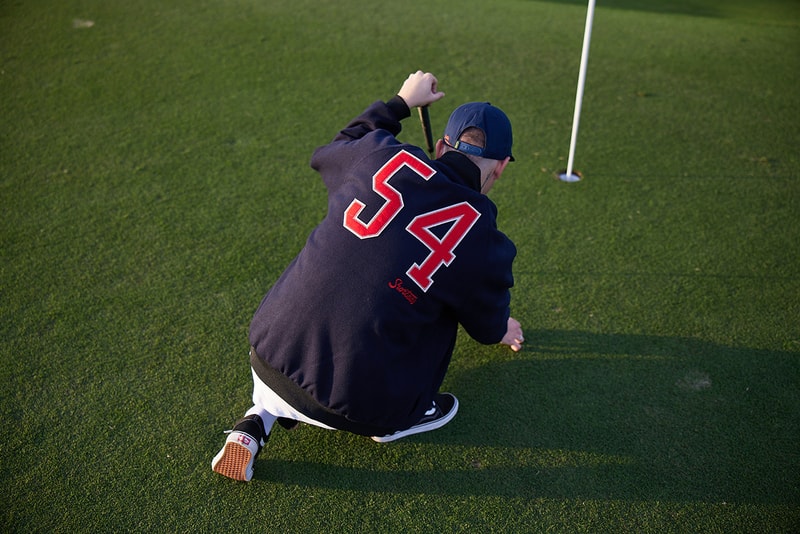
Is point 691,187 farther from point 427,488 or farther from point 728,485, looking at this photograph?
point 427,488

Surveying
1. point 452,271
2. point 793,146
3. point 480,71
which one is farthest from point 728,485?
point 480,71

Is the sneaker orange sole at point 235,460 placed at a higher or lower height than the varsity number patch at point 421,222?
lower

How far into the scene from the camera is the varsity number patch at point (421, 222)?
2041 mm

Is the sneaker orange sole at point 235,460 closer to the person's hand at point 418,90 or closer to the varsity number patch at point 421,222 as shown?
the varsity number patch at point 421,222

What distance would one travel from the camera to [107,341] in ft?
10.1

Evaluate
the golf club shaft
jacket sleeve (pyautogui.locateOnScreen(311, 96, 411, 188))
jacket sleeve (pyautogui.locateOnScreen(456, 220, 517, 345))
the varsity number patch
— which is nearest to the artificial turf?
the golf club shaft

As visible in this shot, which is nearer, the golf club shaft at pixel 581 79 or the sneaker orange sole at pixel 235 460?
the sneaker orange sole at pixel 235 460

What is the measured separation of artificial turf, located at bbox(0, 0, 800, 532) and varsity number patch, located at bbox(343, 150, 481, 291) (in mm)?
977

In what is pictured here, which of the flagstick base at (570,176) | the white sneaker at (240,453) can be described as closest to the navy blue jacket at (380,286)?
the white sneaker at (240,453)

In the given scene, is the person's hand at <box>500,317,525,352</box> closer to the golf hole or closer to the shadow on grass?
the shadow on grass

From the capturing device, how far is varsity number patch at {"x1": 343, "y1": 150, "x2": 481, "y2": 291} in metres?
2.04

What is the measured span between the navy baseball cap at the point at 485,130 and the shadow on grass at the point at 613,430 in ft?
3.78

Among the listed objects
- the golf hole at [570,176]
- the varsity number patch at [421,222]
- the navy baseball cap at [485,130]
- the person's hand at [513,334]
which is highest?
the navy baseball cap at [485,130]

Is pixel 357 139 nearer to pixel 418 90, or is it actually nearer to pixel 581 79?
pixel 418 90
